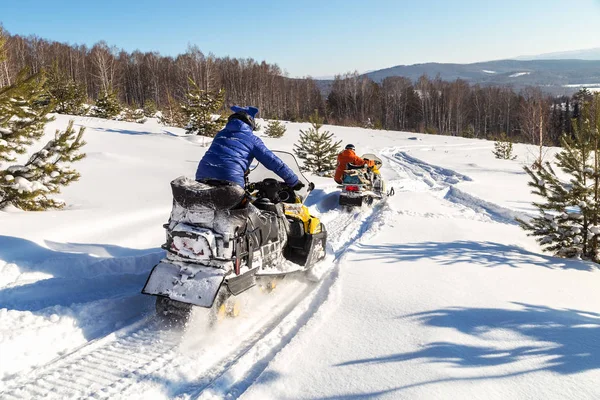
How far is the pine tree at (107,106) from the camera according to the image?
2698 cm

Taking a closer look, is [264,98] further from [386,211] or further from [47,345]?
[47,345]

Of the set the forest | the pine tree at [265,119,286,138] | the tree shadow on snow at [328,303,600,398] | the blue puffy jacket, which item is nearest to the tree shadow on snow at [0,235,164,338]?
the blue puffy jacket

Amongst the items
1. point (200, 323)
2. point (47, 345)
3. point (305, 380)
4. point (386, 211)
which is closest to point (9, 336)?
point (47, 345)

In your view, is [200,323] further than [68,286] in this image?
No

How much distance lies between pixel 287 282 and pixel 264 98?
5849cm

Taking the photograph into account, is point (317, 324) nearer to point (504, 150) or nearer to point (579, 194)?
point (579, 194)

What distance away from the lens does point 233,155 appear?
399cm

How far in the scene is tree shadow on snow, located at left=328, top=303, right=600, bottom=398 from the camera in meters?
2.73

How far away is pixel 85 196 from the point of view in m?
7.75

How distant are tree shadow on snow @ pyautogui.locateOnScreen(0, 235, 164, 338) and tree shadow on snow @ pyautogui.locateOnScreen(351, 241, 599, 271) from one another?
2.90m

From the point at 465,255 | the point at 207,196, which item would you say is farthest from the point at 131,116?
the point at 207,196

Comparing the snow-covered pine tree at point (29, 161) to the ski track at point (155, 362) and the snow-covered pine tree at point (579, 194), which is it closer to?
the ski track at point (155, 362)

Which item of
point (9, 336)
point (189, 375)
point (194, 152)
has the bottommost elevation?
point (189, 375)

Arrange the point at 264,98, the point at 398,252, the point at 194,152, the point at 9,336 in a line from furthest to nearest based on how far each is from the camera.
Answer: the point at 264,98
the point at 194,152
the point at 398,252
the point at 9,336
